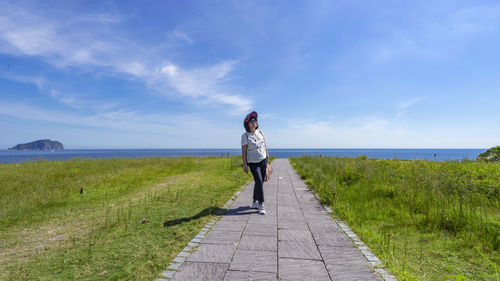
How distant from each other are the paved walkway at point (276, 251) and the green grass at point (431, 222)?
1.45 feet

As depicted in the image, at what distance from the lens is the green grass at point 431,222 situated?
278cm

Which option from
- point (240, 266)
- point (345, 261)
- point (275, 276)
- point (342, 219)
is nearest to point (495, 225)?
point (342, 219)

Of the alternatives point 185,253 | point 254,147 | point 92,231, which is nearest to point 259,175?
point 254,147

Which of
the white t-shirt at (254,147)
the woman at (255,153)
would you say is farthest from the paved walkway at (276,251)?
the white t-shirt at (254,147)

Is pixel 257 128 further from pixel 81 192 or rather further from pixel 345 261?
pixel 81 192

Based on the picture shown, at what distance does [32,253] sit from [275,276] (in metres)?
3.58

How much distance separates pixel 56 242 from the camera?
386 cm

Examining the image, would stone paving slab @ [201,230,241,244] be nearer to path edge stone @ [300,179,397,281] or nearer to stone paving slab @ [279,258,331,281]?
stone paving slab @ [279,258,331,281]

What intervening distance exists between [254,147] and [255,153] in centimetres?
13

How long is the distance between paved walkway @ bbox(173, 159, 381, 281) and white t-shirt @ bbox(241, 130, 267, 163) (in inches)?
45.7

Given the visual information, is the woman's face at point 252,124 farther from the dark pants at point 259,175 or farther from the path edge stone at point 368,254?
the path edge stone at point 368,254

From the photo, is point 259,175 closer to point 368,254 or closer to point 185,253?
point 185,253

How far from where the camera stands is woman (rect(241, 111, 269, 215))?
480 centimetres

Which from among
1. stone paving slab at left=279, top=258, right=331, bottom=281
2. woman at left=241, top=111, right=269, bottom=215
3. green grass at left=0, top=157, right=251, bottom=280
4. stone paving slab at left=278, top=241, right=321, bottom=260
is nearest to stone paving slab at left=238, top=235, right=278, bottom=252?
stone paving slab at left=278, top=241, right=321, bottom=260
